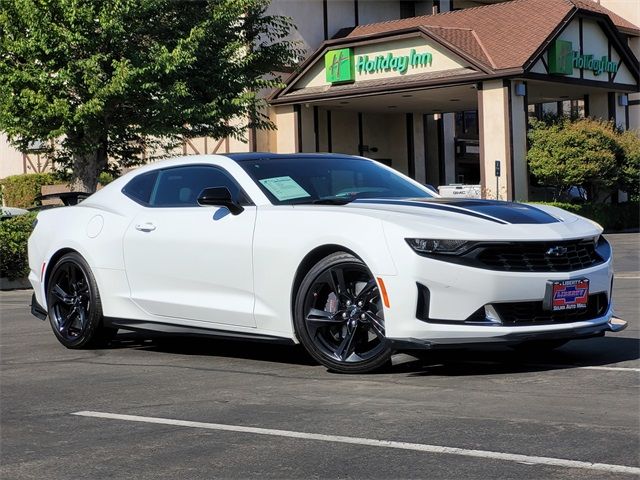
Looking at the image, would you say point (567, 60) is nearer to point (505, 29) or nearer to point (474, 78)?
point (505, 29)

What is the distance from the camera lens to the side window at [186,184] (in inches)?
316

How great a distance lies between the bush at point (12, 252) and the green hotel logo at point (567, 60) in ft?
72.0

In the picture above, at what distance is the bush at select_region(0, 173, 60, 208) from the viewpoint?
143 feet

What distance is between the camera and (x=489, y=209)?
23.1 feet

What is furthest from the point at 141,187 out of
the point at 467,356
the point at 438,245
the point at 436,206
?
the point at 438,245

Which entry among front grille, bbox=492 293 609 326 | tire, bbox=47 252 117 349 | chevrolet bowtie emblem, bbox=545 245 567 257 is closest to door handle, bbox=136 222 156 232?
tire, bbox=47 252 117 349

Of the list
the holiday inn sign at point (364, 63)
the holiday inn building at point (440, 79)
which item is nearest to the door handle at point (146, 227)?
the holiday inn building at point (440, 79)

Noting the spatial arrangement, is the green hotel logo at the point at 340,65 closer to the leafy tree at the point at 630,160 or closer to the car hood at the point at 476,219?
the leafy tree at the point at 630,160

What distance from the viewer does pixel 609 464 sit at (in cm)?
436

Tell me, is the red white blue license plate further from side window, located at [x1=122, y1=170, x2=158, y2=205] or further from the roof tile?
the roof tile

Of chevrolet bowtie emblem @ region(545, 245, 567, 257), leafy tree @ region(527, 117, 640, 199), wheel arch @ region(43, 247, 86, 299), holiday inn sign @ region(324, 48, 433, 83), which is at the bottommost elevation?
wheel arch @ region(43, 247, 86, 299)

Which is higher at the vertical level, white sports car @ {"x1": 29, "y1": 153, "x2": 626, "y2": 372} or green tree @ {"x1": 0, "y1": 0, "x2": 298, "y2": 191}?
green tree @ {"x1": 0, "y1": 0, "x2": 298, "y2": 191}

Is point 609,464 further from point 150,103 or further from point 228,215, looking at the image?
point 150,103

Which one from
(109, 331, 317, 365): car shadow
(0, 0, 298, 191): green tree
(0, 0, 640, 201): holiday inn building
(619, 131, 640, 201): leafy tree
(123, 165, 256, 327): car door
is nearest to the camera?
(123, 165, 256, 327): car door
